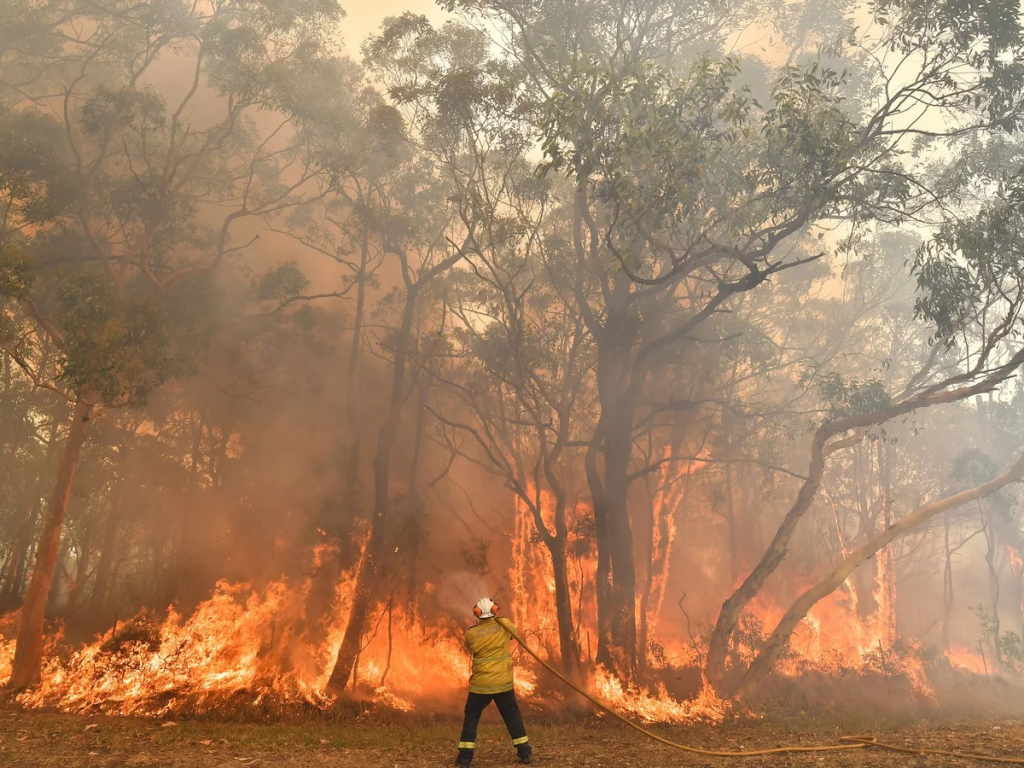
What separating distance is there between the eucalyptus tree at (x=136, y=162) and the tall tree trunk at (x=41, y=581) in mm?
26

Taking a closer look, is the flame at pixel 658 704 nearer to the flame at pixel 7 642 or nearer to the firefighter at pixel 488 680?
the firefighter at pixel 488 680

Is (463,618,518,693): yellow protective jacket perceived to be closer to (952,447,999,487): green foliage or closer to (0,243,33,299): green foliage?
(0,243,33,299): green foliage

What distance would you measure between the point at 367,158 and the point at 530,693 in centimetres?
1377

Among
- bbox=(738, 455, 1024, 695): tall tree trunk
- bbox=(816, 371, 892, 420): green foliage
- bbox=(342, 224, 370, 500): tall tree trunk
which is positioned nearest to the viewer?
bbox=(738, 455, 1024, 695): tall tree trunk

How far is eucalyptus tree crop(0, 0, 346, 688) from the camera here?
1365 centimetres

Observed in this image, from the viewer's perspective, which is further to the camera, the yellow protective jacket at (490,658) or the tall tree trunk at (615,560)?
the tall tree trunk at (615,560)

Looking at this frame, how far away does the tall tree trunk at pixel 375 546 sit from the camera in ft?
49.9

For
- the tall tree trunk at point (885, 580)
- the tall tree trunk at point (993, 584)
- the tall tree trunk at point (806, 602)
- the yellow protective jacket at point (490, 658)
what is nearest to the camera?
the yellow protective jacket at point (490, 658)

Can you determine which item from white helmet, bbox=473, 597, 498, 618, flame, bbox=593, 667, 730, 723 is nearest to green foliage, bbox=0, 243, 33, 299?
white helmet, bbox=473, 597, 498, 618

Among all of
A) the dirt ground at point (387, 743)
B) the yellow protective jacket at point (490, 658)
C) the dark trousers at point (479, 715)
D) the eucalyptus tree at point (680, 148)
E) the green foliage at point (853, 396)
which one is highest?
the eucalyptus tree at point (680, 148)

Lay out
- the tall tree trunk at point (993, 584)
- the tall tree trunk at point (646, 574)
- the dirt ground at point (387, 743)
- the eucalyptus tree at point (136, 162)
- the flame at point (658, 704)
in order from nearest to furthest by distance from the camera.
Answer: the dirt ground at point (387, 743) → the flame at point (658, 704) → the eucalyptus tree at point (136, 162) → the tall tree trunk at point (646, 574) → the tall tree trunk at point (993, 584)

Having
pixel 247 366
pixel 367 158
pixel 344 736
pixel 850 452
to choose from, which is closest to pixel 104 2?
pixel 367 158

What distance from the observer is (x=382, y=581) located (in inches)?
682

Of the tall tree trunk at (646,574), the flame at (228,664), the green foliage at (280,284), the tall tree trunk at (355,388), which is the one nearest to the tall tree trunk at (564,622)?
the flame at (228,664)
